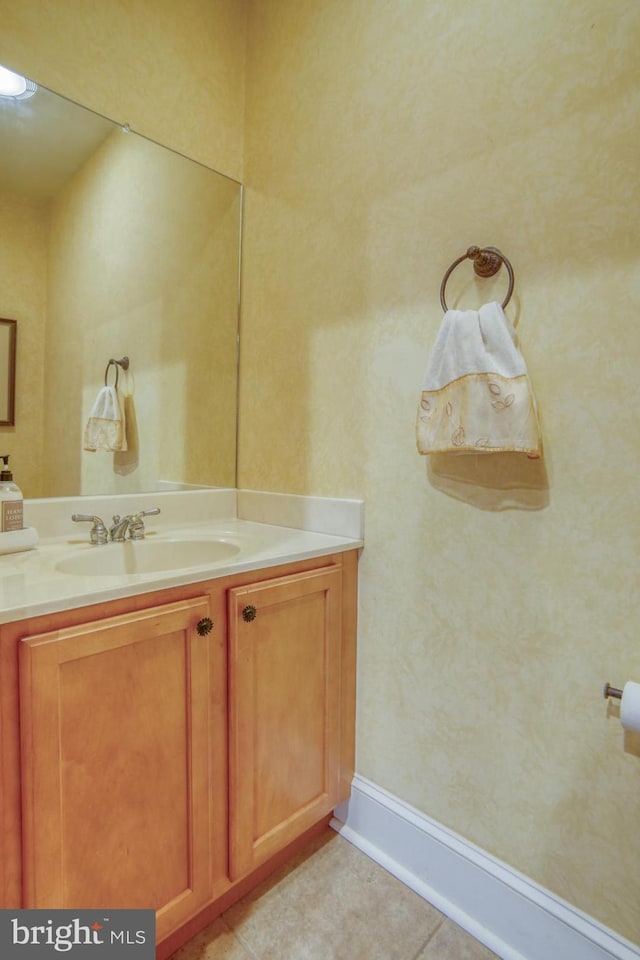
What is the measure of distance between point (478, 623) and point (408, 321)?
767 millimetres

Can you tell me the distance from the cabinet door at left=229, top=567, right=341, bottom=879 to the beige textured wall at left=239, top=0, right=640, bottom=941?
138 mm

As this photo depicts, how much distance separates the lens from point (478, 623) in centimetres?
113

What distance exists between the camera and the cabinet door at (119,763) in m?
0.77

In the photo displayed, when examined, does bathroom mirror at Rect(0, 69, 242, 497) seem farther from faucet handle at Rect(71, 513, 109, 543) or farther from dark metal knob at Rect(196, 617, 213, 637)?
dark metal knob at Rect(196, 617, 213, 637)

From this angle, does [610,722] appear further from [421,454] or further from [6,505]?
[6,505]

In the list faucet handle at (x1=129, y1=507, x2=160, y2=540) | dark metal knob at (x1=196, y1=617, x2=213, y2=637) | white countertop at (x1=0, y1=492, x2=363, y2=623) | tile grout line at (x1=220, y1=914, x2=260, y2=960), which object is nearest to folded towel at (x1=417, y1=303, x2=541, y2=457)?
white countertop at (x1=0, y1=492, x2=363, y2=623)

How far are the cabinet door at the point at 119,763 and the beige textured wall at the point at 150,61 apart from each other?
4.69ft

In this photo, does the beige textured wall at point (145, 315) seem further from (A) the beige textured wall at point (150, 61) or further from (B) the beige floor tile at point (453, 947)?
(B) the beige floor tile at point (453, 947)

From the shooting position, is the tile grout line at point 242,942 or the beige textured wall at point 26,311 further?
the beige textured wall at point 26,311

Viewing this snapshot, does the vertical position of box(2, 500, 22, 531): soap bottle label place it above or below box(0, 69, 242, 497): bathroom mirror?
below

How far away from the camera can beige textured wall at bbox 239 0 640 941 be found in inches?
36.9

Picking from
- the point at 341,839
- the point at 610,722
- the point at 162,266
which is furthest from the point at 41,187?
the point at 341,839

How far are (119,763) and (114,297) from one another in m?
1.22

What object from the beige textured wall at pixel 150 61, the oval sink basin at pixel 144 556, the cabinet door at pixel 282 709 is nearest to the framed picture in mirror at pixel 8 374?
the oval sink basin at pixel 144 556
